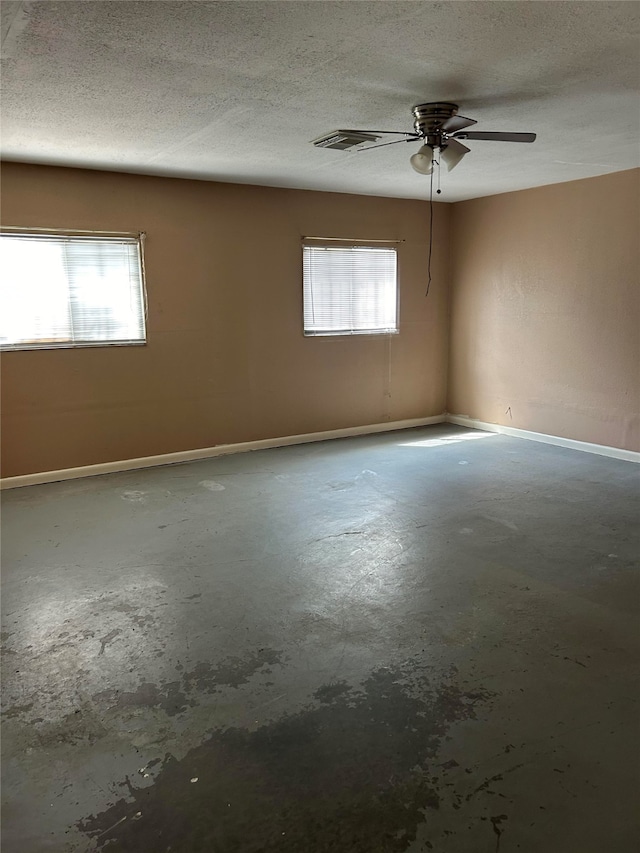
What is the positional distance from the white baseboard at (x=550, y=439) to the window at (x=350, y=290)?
1431 millimetres

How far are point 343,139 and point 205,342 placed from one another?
2512 millimetres

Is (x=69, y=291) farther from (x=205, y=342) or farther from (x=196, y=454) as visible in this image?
(x=196, y=454)

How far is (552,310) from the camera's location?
6168mm

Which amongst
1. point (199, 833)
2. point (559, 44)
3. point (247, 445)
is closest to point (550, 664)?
point (199, 833)

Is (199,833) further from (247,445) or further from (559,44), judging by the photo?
(247,445)

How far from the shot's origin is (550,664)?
256 centimetres

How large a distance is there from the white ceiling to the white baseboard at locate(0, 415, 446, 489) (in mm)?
2532

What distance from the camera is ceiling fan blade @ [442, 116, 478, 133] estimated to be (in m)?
3.34

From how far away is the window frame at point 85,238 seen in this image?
16.0ft

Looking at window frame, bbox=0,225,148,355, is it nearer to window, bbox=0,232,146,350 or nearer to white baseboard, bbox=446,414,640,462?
window, bbox=0,232,146,350

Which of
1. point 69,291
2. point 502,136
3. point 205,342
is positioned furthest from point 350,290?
point 502,136

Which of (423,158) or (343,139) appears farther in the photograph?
(343,139)

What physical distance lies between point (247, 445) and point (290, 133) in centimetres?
314

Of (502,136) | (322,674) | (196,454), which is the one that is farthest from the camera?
(196,454)
